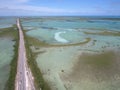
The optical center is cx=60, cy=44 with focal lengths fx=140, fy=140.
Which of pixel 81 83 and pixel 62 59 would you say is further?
pixel 62 59

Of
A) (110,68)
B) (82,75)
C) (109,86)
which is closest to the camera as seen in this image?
(109,86)

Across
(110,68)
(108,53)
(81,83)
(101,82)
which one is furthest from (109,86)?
(108,53)

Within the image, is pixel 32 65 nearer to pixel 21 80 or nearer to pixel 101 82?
pixel 21 80

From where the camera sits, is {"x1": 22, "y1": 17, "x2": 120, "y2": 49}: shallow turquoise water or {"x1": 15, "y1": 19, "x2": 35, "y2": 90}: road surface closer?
{"x1": 15, "y1": 19, "x2": 35, "y2": 90}: road surface

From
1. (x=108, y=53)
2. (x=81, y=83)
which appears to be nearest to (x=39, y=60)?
(x=81, y=83)

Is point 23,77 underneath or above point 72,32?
above

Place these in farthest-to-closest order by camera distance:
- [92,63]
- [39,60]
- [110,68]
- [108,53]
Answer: [108,53], [39,60], [92,63], [110,68]

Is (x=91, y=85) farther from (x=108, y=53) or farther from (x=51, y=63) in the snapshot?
(x=108, y=53)

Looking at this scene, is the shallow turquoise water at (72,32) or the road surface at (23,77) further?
the shallow turquoise water at (72,32)

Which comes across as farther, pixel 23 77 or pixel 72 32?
pixel 72 32
